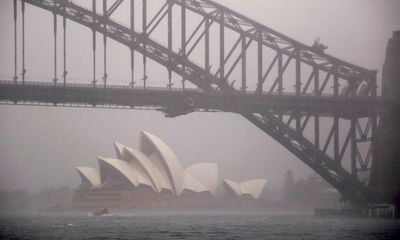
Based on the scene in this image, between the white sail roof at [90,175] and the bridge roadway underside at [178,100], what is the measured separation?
8505 cm

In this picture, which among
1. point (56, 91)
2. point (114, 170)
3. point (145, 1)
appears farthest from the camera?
point (114, 170)

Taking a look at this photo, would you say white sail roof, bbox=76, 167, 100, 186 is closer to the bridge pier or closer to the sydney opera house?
the sydney opera house

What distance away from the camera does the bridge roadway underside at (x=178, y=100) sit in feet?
277

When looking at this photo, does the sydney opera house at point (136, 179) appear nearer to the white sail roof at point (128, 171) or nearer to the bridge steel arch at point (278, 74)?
the white sail roof at point (128, 171)

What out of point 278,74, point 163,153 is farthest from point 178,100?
point 163,153

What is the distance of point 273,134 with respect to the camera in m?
89.8

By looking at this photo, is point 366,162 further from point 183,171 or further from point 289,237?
point 183,171

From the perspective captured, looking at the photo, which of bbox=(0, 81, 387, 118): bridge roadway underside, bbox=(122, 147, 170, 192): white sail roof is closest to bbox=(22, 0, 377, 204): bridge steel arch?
bbox=(0, 81, 387, 118): bridge roadway underside

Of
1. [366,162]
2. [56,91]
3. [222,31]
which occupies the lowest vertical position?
[366,162]

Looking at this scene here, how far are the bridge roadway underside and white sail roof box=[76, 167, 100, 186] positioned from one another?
279 ft

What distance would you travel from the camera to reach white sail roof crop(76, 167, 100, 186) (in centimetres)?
17362

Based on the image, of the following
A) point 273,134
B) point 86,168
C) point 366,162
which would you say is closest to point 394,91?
point 366,162

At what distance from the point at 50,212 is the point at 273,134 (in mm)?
108498

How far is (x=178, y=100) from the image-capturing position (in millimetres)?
88625
